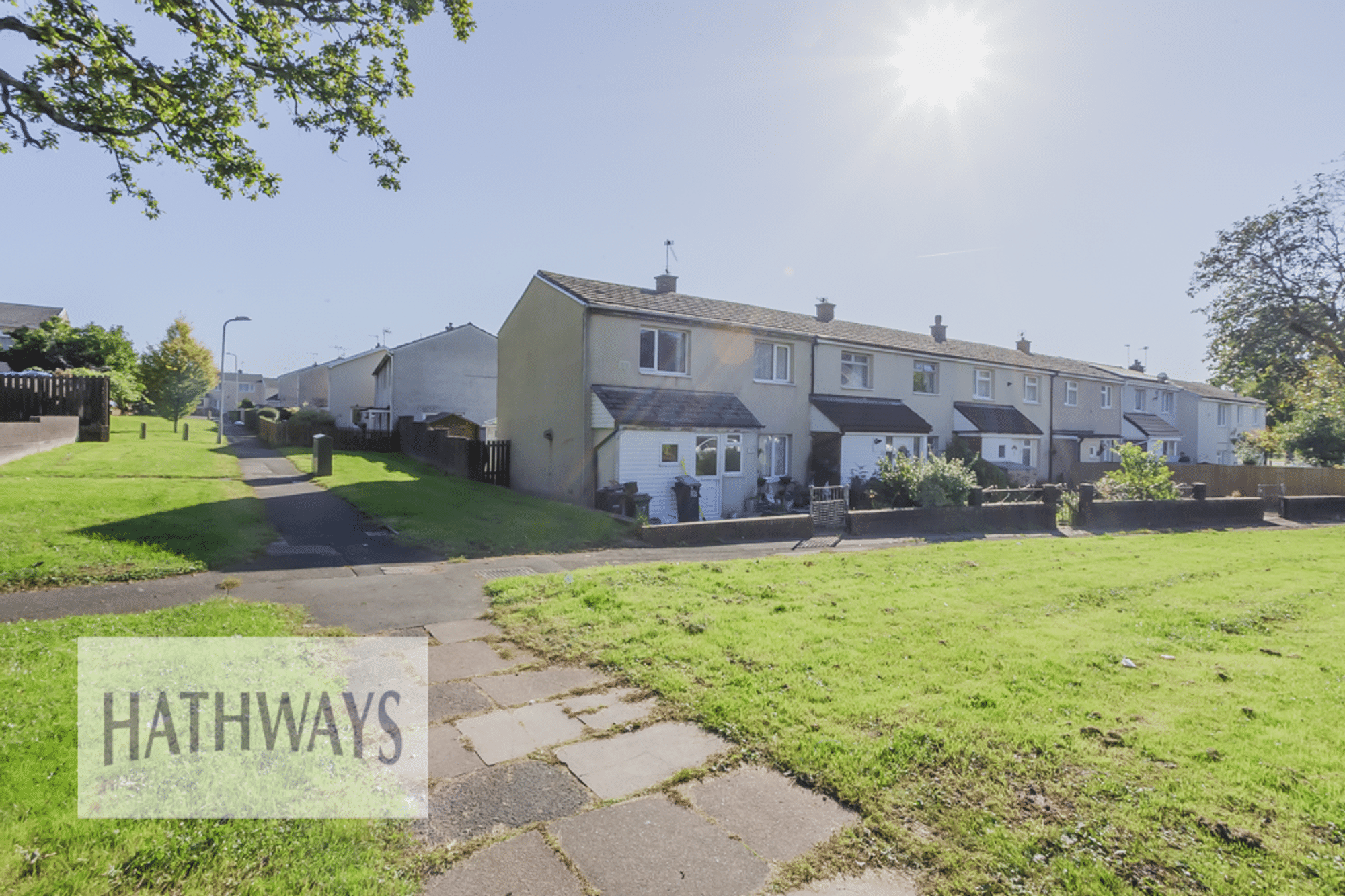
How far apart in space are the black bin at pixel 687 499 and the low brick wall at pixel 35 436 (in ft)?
51.9

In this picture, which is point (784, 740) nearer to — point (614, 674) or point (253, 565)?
point (614, 674)

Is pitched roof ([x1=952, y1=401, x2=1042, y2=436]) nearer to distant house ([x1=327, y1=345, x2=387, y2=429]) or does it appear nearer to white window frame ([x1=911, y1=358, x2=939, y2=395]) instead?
white window frame ([x1=911, y1=358, x2=939, y2=395])

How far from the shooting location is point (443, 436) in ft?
88.2

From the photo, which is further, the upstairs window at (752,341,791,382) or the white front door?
the upstairs window at (752,341,791,382)

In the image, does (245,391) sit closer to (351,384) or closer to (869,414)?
(351,384)

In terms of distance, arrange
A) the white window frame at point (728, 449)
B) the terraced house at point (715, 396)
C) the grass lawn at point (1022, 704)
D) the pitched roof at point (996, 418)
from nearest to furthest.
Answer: the grass lawn at point (1022, 704), the terraced house at point (715, 396), the white window frame at point (728, 449), the pitched roof at point (996, 418)

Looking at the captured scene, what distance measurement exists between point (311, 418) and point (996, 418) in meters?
34.7

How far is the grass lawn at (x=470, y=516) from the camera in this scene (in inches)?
495

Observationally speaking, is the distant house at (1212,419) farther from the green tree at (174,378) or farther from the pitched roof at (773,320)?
the green tree at (174,378)

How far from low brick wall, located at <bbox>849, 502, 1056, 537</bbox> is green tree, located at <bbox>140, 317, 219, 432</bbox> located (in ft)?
122

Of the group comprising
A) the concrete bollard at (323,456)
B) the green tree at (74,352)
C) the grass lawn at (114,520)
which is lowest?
the grass lawn at (114,520)

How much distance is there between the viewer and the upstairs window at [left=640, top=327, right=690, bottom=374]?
1962 cm

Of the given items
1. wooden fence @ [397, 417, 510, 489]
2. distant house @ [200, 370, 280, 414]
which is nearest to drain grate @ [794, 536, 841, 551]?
wooden fence @ [397, 417, 510, 489]

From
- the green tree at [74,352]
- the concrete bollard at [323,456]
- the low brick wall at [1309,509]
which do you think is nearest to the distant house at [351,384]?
the green tree at [74,352]
